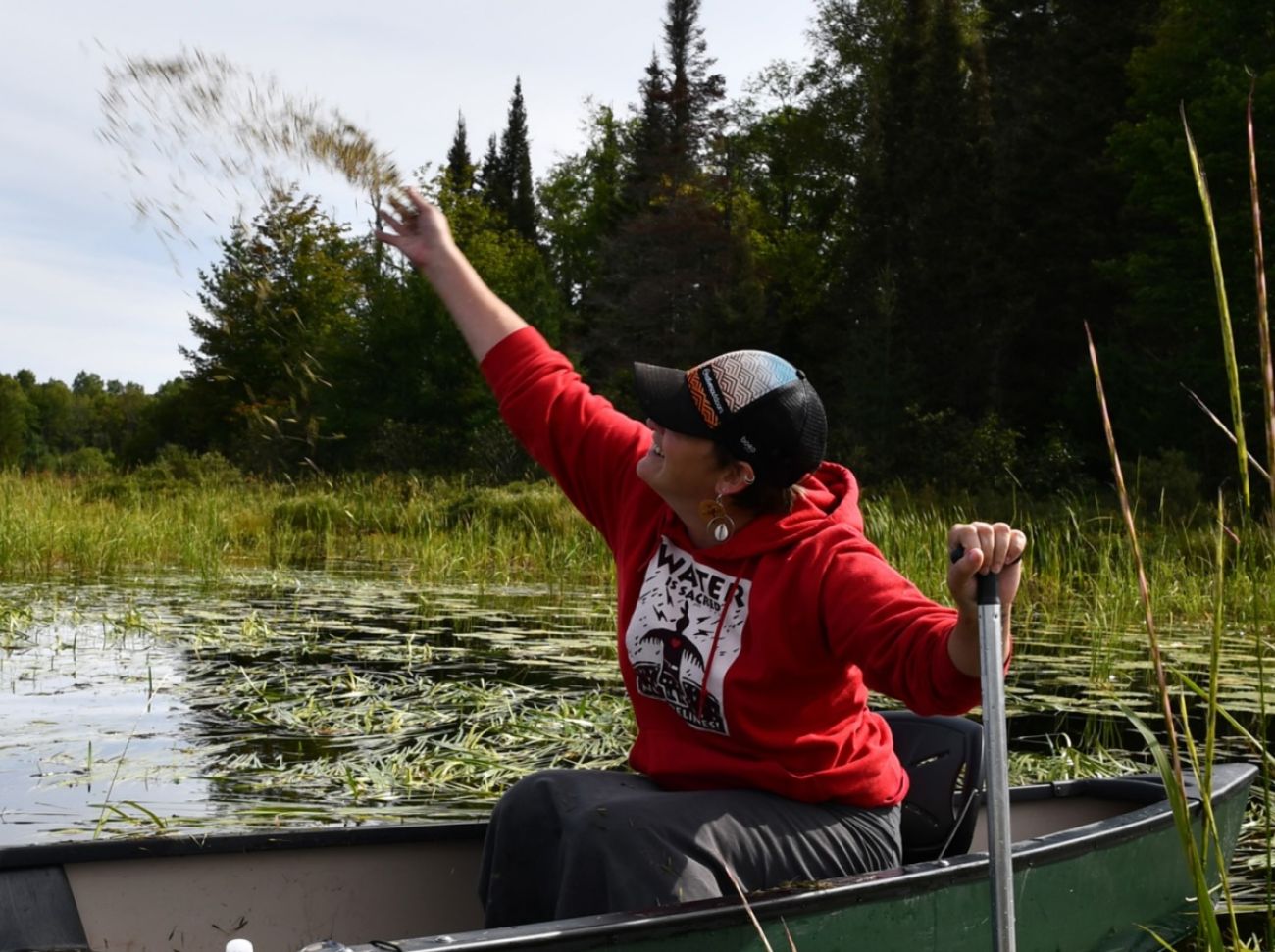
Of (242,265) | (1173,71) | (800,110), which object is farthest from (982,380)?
(242,265)

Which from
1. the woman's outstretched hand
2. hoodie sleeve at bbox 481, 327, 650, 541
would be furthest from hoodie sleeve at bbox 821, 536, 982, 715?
the woman's outstretched hand

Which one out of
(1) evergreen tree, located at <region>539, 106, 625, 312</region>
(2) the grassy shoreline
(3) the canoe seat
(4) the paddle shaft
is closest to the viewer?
(4) the paddle shaft

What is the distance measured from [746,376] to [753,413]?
0.07 metres

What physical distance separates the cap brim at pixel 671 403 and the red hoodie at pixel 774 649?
0.66 ft

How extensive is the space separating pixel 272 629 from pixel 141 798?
10.2ft

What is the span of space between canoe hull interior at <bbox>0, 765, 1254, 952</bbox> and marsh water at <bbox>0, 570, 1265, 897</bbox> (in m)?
0.41

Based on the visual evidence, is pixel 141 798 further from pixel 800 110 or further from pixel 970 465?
pixel 800 110

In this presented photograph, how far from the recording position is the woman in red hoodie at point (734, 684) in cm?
224

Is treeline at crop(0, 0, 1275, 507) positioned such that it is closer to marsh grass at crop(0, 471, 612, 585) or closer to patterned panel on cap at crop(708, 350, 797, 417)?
marsh grass at crop(0, 471, 612, 585)

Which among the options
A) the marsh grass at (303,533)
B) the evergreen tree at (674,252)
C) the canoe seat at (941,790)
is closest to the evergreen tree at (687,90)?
the evergreen tree at (674,252)

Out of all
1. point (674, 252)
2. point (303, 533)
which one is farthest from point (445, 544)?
point (674, 252)

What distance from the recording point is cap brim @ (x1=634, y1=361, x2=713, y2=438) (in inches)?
93.4

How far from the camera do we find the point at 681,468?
94.5 inches

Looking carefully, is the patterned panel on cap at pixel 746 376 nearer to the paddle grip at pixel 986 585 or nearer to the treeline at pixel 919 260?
the paddle grip at pixel 986 585
